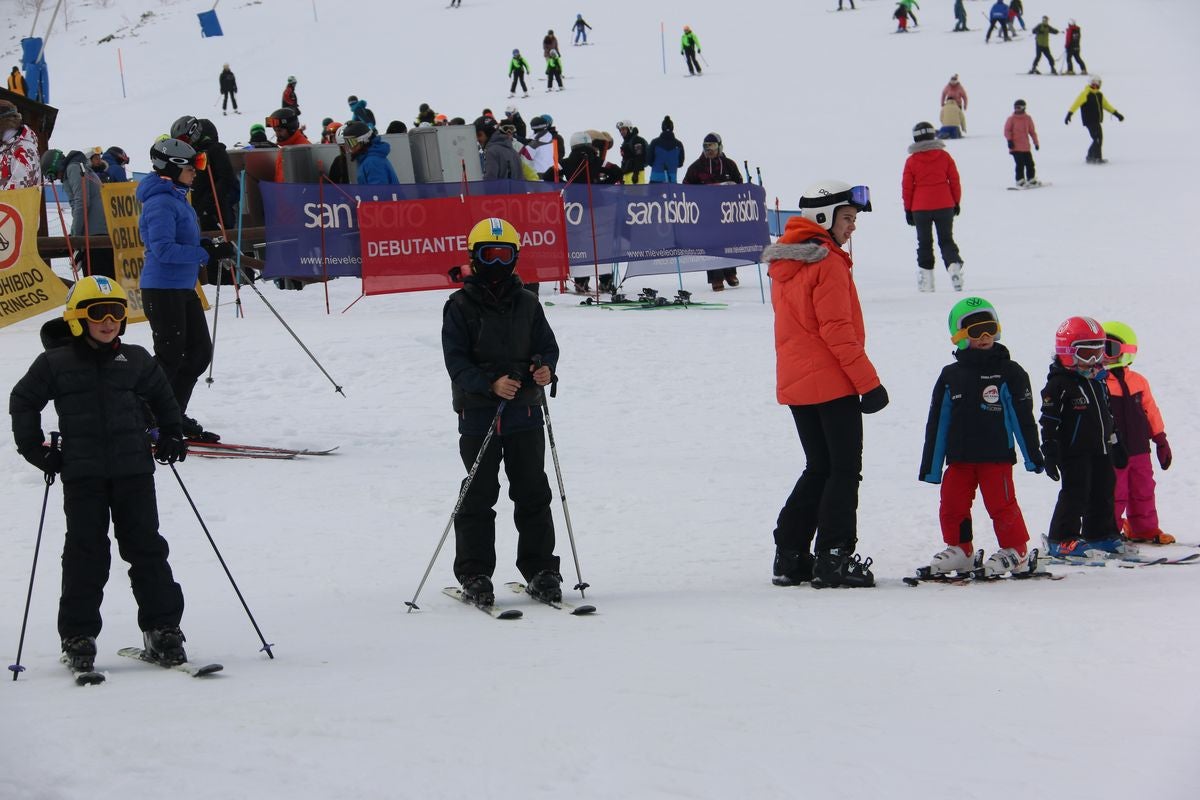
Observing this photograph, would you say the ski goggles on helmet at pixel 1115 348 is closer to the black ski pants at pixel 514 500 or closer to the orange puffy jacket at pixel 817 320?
the orange puffy jacket at pixel 817 320

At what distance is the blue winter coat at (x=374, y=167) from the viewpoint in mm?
14500

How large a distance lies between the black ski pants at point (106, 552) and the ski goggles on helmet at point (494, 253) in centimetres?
175

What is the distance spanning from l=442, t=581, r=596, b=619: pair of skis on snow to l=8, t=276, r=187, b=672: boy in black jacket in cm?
139

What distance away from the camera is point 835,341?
6363 mm

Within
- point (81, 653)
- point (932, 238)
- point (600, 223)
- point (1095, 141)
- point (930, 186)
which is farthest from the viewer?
point (1095, 141)

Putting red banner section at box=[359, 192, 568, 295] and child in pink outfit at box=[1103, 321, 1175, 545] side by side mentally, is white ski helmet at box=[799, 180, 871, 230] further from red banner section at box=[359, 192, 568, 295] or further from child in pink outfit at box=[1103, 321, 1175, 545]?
red banner section at box=[359, 192, 568, 295]

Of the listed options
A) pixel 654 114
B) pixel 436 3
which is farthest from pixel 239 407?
pixel 436 3

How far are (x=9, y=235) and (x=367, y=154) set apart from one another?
13.4 ft

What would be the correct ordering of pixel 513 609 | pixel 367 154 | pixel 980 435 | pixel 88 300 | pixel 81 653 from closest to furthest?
pixel 81 653 < pixel 88 300 < pixel 513 609 < pixel 980 435 < pixel 367 154

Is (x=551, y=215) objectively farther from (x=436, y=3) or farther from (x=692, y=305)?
(x=436, y=3)

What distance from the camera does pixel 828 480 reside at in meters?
6.58

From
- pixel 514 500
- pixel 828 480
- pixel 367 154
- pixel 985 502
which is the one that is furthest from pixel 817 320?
pixel 367 154

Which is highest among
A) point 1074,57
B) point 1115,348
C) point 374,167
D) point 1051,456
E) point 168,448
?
point 1074,57

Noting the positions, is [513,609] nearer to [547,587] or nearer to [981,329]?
[547,587]
